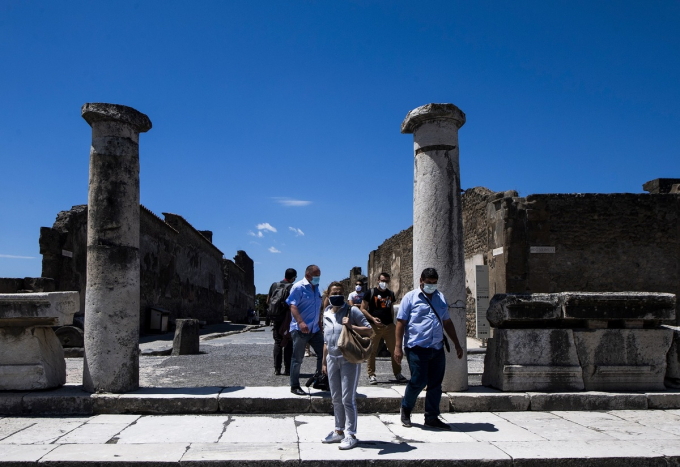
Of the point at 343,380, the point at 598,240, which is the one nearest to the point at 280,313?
the point at 343,380

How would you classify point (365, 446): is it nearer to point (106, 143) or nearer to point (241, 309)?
point (106, 143)

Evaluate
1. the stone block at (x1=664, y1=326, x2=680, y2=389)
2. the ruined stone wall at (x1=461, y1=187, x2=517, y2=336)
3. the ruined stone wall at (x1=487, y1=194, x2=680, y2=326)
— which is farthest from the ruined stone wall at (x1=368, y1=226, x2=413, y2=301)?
the stone block at (x1=664, y1=326, x2=680, y2=389)

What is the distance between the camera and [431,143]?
681 centimetres

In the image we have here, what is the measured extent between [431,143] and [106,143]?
149 inches

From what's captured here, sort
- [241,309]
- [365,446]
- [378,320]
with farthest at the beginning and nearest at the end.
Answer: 1. [241,309]
2. [378,320]
3. [365,446]

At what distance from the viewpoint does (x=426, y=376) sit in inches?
213

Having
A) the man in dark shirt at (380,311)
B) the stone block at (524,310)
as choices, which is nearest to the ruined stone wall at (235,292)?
the man in dark shirt at (380,311)

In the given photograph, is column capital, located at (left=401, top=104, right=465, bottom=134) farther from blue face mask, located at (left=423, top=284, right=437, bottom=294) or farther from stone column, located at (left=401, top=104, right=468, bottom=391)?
blue face mask, located at (left=423, top=284, right=437, bottom=294)

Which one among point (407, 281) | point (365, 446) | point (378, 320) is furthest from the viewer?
point (407, 281)

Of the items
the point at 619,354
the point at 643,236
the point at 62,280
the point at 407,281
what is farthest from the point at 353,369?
the point at 407,281

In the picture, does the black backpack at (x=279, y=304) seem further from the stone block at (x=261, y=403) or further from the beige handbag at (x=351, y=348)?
the beige handbag at (x=351, y=348)

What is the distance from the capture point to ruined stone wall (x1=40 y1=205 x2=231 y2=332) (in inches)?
571

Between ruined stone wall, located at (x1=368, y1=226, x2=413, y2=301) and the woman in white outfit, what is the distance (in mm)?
17930

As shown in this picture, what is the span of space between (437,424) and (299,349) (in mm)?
1917
